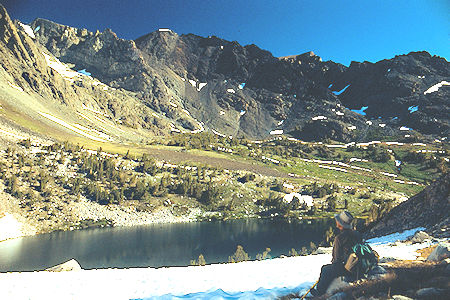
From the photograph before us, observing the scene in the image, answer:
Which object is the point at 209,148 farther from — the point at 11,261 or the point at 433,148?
the point at 433,148

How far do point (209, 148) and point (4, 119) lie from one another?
9277 cm

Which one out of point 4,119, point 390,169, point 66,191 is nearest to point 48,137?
point 4,119

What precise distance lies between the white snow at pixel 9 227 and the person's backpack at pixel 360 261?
71296mm

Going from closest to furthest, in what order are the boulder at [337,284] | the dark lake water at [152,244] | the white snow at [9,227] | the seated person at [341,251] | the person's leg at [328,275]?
the boulder at [337,284], the seated person at [341,251], the person's leg at [328,275], the dark lake water at [152,244], the white snow at [9,227]

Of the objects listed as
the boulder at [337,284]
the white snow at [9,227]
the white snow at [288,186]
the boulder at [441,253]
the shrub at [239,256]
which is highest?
the white snow at [288,186]

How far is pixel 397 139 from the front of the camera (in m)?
197

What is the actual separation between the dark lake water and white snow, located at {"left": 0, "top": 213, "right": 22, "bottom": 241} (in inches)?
114

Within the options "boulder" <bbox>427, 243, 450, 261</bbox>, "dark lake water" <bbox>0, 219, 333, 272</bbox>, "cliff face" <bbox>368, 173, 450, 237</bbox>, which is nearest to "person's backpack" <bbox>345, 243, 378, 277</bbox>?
"boulder" <bbox>427, 243, 450, 261</bbox>

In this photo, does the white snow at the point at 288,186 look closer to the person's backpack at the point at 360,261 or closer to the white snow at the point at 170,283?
the white snow at the point at 170,283

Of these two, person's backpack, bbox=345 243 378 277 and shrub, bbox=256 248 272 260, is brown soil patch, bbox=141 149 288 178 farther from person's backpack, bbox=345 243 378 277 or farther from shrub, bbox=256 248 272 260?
person's backpack, bbox=345 243 378 277

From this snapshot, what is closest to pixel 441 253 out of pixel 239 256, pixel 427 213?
pixel 427 213

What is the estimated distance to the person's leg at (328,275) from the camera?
7.41m

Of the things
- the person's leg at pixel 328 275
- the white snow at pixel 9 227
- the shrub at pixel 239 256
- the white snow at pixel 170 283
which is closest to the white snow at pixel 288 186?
the shrub at pixel 239 256

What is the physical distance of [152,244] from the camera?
56.9 m
